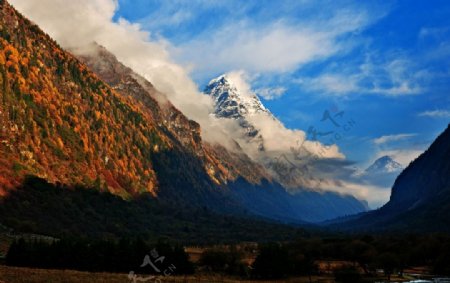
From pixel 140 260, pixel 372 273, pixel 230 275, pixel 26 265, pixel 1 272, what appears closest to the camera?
pixel 1 272

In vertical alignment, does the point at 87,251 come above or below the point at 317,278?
above

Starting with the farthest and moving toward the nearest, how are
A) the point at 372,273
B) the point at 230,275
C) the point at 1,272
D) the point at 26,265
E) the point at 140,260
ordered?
the point at 372,273 → the point at 230,275 → the point at 140,260 → the point at 26,265 → the point at 1,272

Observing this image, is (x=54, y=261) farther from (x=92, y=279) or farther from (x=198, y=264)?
(x=198, y=264)

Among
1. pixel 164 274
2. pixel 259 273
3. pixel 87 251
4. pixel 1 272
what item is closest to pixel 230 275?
pixel 259 273

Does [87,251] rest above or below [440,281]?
above

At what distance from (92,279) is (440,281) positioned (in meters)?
101

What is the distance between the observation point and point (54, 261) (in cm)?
14375

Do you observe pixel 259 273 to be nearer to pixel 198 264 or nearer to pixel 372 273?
pixel 198 264

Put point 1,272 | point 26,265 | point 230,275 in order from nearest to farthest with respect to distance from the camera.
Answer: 1. point 1,272
2. point 26,265
3. point 230,275

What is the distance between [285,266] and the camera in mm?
159625

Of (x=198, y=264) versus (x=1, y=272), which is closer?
(x=1, y=272)

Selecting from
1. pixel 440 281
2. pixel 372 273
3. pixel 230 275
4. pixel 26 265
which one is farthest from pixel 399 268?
pixel 26 265

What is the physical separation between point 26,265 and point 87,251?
56.9 ft

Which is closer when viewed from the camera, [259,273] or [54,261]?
[54,261]
